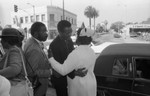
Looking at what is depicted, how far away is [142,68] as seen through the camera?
10.1 ft

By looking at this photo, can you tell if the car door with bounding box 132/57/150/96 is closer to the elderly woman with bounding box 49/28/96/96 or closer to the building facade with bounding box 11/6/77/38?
the elderly woman with bounding box 49/28/96/96

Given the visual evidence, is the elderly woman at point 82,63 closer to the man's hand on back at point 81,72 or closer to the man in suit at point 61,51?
the man's hand on back at point 81,72

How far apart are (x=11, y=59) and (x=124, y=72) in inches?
76.4

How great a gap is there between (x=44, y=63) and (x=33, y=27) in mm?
529

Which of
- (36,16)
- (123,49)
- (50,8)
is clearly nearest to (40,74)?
(123,49)

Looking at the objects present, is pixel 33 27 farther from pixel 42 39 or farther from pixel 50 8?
pixel 50 8

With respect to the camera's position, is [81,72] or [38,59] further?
[38,59]

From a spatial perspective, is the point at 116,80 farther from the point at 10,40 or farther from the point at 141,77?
the point at 10,40

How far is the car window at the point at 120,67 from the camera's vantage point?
3090mm

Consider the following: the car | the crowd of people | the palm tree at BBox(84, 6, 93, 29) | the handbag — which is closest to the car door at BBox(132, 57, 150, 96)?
the car

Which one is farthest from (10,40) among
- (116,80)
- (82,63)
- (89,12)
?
(89,12)

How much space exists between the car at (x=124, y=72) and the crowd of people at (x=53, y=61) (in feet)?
2.77

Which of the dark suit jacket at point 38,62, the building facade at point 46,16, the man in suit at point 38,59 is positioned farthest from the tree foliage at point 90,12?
the dark suit jacket at point 38,62

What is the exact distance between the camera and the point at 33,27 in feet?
8.37
